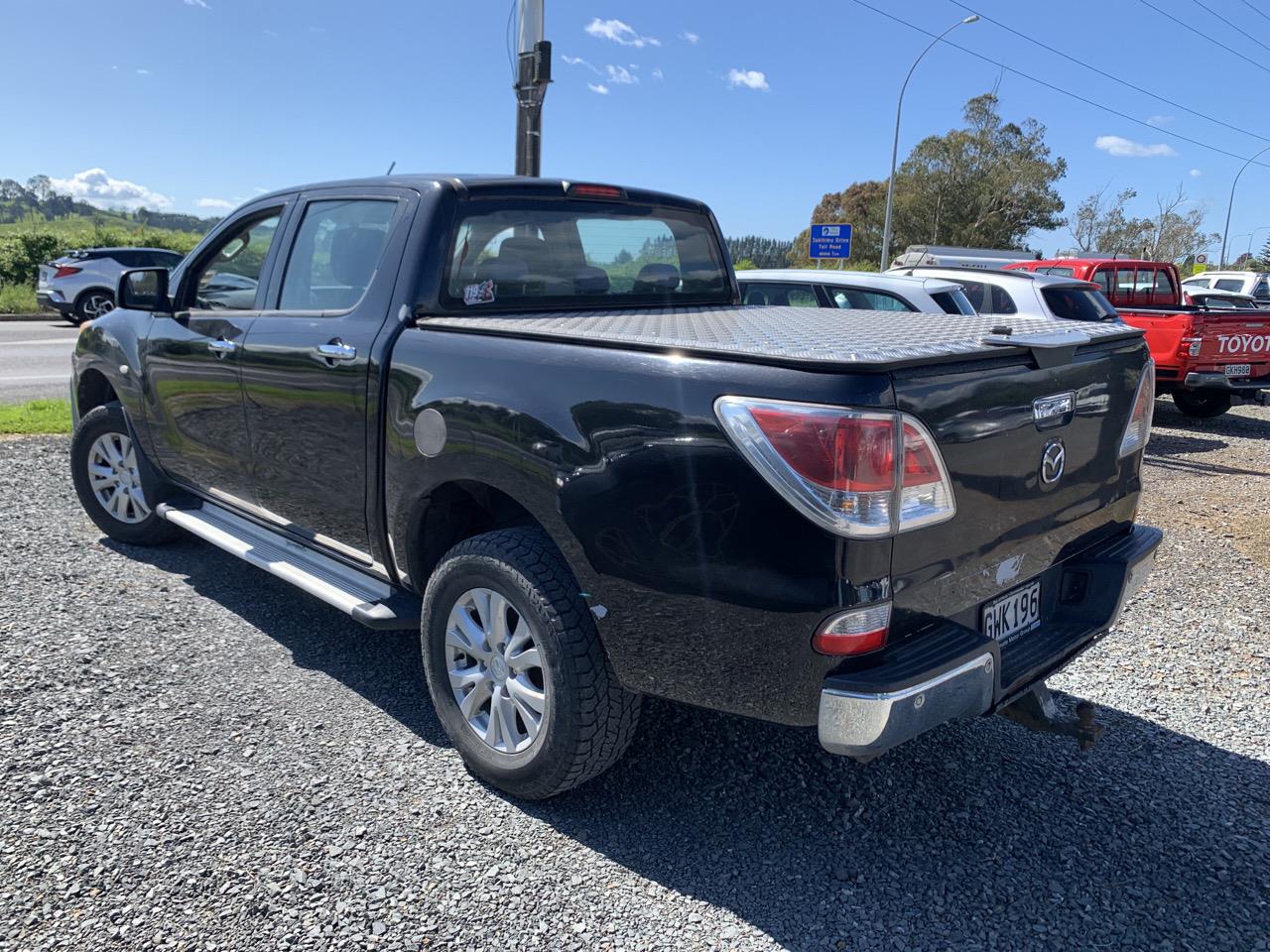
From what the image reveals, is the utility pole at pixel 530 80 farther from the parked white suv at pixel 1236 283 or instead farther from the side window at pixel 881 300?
the parked white suv at pixel 1236 283

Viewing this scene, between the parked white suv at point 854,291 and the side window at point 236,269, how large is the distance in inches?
151

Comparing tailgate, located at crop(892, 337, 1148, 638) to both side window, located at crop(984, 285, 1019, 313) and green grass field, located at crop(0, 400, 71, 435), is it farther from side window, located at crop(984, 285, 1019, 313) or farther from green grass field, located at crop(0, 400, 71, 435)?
green grass field, located at crop(0, 400, 71, 435)

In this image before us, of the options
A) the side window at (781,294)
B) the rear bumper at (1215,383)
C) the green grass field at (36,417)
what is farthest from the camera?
the rear bumper at (1215,383)

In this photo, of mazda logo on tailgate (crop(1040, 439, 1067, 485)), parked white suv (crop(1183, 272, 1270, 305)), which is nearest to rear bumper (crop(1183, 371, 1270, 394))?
mazda logo on tailgate (crop(1040, 439, 1067, 485))

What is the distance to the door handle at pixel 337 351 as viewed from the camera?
324 centimetres

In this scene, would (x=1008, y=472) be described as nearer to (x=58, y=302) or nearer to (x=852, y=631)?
(x=852, y=631)

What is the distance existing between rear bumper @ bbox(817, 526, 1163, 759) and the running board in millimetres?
1551

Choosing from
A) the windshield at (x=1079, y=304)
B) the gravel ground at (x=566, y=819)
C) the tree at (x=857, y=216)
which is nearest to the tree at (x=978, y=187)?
the tree at (x=857, y=216)

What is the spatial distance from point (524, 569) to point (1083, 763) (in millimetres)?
2068

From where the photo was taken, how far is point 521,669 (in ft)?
9.14

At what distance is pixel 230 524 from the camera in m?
4.20

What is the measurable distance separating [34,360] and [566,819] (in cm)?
1418

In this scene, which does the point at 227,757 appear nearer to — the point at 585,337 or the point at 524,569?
the point at 524,569

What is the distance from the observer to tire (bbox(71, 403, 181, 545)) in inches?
192
